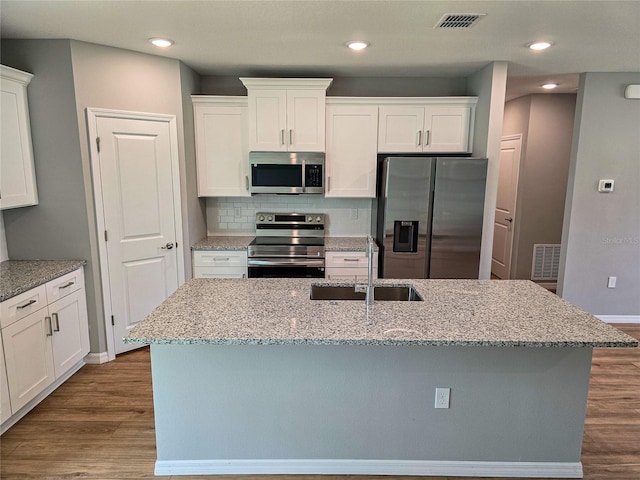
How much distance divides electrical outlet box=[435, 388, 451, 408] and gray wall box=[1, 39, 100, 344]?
2673mm

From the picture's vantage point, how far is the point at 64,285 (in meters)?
2.81

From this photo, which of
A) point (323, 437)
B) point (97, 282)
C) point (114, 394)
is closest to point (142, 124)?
point (97, 282)

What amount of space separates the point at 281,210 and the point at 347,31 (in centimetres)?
203

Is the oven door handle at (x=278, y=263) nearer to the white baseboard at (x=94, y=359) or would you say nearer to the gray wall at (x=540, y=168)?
the white baseboard at (x=94, y=359)

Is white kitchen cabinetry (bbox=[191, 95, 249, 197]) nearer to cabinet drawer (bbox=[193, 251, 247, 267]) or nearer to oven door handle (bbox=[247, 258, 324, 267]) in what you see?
cabinet drawer (bbox=[193, 251, 247, 267])

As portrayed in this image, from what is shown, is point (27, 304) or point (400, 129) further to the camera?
point (400, 129)

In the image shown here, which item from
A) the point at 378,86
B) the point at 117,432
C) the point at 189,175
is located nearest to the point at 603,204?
the point at 378,86

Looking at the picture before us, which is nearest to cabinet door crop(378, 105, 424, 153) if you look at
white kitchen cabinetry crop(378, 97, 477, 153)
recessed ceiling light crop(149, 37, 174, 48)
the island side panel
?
white kitchen cabinetry crop(378, 97, 477, 153)

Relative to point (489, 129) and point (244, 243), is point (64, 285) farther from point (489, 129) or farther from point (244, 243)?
point (489, 129)

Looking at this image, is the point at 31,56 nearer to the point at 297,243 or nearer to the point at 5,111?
the point at 5,111

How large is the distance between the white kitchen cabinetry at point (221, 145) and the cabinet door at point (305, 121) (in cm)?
45

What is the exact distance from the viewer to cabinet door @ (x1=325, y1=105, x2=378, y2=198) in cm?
380

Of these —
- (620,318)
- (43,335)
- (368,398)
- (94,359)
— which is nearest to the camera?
(368,398)

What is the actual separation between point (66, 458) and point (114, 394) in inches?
24.6
